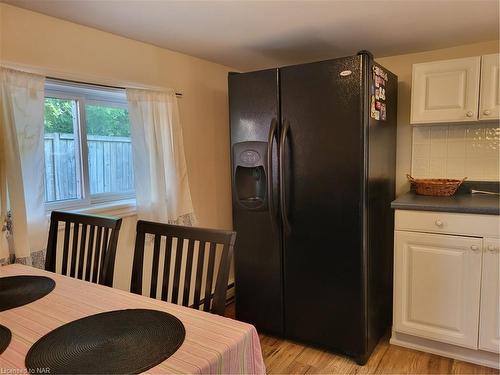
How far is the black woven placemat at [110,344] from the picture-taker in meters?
0.88

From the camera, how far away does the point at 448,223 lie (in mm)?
2105

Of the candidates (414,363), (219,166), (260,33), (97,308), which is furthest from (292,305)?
(260,33)

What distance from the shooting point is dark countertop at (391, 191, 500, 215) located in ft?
6.61

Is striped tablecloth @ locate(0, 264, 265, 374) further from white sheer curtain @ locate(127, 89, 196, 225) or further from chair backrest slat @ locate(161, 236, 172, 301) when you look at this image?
white sheer curtain @ locate(127, 89, 196, 225)

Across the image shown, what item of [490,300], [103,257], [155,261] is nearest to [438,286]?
[490,300]

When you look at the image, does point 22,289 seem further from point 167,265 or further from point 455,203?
point 455,203

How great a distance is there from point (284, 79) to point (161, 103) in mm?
813

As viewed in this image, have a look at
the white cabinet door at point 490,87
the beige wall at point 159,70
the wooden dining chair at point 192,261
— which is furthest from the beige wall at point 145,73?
the white cabinet door at point 490,87

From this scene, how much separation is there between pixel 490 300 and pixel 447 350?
43cm

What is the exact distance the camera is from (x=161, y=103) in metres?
2.44

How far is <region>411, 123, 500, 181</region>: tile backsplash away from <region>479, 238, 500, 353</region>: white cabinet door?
2.34ft

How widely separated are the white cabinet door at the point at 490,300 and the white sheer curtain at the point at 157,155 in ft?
6.09

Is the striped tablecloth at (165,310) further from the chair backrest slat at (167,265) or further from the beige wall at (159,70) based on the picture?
the beige wall at (159,70)

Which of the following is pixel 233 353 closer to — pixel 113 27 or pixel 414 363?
pixel 414 363
